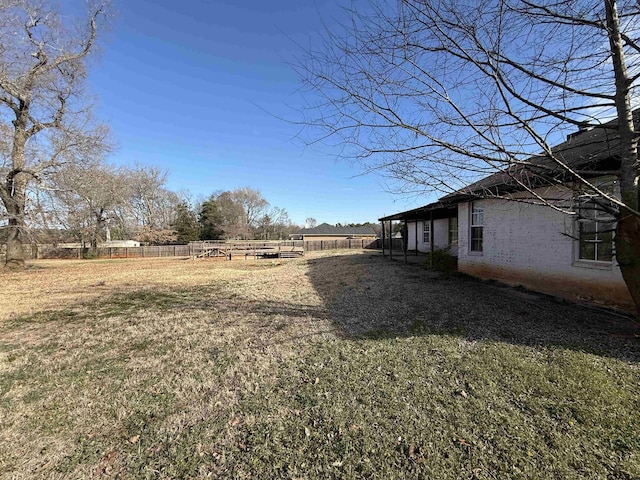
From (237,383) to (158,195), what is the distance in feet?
136

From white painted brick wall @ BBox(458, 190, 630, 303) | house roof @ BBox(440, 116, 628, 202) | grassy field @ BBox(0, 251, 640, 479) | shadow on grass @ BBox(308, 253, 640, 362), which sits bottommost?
grassy field @ BBox(0, 251, 640, 479)

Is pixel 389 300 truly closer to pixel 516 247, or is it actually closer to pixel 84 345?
pixel 516 247

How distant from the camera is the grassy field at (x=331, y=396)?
1.85 metres

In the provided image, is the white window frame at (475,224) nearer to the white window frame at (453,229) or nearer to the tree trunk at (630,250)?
the white window frame at (453,229)

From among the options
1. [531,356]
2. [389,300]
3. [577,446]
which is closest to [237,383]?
[577,446]

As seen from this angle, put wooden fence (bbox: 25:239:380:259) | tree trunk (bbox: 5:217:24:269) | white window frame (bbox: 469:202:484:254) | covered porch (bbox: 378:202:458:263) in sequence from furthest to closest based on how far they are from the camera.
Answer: wooden fence (bbox: 25:239:380:259) < tree trunk (bbox: 5:217:24:269) < covered porch (bbox: 378:202:458:263) < white window frame (bbox: 469:202:484:254)

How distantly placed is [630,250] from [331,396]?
3115 millimetres

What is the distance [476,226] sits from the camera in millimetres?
A: 8383

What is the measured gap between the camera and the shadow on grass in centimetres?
363

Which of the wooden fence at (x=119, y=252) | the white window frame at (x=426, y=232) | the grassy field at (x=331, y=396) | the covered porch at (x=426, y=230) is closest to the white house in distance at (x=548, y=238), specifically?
the grassy field at (x=331, y=396)

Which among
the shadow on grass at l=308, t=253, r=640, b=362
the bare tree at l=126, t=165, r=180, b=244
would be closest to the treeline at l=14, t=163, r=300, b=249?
the bare tree at l=126, t=165, r=180, b=244

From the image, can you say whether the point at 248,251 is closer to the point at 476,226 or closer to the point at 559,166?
the point at 476,226

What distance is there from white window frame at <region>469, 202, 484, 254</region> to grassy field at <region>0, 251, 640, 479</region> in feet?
10.5

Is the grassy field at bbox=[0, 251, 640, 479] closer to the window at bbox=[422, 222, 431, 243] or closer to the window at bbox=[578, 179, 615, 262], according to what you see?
the window at bbox=[578, 179, 615, 262]
